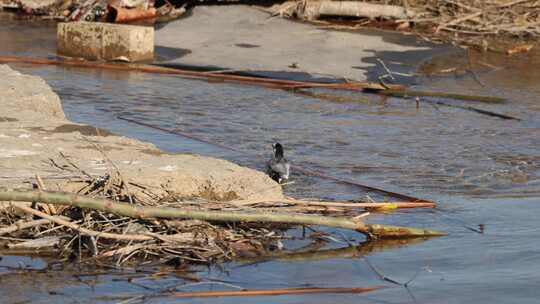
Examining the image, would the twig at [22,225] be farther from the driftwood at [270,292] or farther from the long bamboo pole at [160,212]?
the driftwood at [270,292]

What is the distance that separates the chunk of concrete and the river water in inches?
17.2

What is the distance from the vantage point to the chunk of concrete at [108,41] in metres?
13.7

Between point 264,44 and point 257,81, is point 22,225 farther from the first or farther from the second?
point 264,44

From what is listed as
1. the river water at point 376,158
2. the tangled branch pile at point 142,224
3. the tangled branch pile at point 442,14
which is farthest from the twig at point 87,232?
the tangled branch pile at point 442,14

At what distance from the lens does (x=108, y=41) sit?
45.4ft

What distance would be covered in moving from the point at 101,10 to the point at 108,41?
3561 millimetres

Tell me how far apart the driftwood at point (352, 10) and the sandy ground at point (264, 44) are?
0.53 m

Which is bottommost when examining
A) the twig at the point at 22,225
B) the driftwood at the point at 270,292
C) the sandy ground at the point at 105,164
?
the driftwood at the point at 270,292

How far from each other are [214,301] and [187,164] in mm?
1844

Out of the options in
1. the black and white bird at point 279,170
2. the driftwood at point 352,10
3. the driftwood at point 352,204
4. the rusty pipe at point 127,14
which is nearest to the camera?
the driftwood at point 352,204

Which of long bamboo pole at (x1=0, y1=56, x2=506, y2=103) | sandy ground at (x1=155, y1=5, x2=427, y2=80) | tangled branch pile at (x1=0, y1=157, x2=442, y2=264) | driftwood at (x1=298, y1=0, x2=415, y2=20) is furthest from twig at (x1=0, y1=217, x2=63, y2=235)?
driftwood at (x1=298, y1=0, x2=415, y2=20)

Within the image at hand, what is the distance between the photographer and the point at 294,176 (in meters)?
8.14

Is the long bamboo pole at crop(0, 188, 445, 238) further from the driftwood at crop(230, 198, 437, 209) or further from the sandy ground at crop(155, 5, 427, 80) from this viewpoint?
the sandy ground at crop(155, 5, 427, 80)

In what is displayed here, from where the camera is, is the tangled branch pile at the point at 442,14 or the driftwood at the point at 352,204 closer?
the driftwood at the point at 352,204
